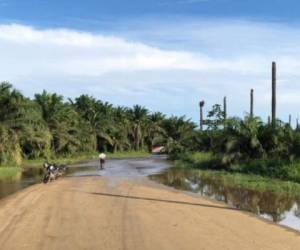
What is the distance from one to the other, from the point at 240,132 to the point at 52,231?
2539 centimetres

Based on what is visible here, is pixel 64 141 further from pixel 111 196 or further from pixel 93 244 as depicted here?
pixel 93 244

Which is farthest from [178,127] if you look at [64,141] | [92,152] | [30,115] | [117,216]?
[117,216]

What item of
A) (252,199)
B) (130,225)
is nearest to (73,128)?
(252,199)

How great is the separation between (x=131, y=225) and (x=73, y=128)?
57060 millimetres

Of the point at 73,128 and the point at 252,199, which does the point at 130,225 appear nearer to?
the point at 252,199

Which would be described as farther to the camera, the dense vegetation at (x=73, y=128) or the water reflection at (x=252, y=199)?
the dense vegetation at (x=73, y=128)

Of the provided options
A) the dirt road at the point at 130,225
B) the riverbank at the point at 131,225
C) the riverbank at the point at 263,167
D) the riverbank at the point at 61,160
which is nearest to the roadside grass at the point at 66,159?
the riverbank at the point at 61,160

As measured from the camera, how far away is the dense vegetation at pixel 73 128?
4744cm

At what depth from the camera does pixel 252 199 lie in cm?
2166

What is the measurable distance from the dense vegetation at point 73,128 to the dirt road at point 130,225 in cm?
2595

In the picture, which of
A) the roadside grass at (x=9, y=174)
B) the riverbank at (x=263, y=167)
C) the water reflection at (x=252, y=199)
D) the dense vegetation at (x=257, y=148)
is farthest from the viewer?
the roadside grass at (x=9, y=174)

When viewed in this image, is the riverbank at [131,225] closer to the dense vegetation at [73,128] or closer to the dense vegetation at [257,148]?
the dense vegetation at [257,148]

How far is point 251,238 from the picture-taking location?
506 inches

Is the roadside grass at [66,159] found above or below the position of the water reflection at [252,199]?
below
